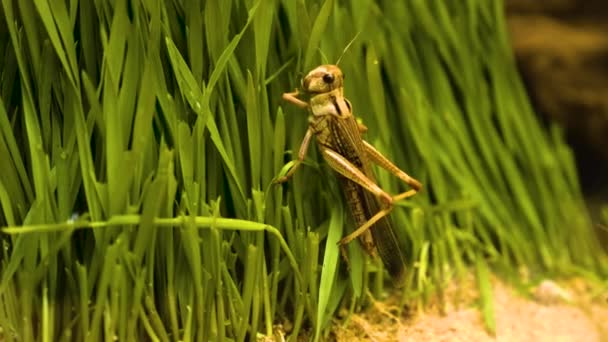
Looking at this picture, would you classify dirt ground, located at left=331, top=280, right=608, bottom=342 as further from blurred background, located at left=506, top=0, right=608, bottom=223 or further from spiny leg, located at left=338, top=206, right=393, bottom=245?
blurred background, located at left=506, top=0, right=608, bottom=223

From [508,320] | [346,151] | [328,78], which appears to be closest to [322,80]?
[328,78]

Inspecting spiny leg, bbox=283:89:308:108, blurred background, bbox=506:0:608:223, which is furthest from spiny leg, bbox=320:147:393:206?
blurred background, bbox=506:0:608:223

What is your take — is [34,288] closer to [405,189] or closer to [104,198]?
[104,198]

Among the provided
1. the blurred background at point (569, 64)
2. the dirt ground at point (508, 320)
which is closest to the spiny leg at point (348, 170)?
the dirt ground at point (508, 320)

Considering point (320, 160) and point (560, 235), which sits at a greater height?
point (320, 160)

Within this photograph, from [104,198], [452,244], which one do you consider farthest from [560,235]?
[104,198]

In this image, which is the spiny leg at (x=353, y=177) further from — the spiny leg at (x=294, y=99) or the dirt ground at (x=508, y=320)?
the dirt ground at (x=508, y=320)

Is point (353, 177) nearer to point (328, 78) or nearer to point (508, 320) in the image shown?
point (328, 78)
